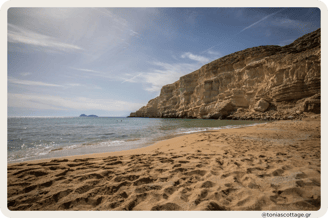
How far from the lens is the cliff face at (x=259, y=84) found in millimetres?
20828

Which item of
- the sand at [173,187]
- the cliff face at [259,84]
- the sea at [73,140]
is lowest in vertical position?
the sea at [73,140]

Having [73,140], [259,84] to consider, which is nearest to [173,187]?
[73,140]

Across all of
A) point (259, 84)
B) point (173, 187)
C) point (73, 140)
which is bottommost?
point (73, 140)

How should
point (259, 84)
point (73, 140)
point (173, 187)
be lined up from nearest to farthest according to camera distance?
point (173, 187), point (73, 140), point (259, 84)

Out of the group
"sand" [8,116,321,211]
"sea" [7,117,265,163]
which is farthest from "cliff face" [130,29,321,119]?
"sand" [8,116,321,211]

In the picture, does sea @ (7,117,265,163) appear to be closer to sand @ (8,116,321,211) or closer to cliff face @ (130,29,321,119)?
sand @ (8,116,321,211)

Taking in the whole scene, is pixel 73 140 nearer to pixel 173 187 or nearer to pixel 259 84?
pixel 173 187

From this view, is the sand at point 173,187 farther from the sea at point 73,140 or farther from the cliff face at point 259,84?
the cliff face at point 259,84

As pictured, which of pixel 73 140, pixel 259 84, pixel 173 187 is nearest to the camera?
pixel 173 187

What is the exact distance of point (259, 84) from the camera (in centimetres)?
2838

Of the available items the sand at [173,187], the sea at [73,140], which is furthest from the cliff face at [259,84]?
the sand at [173,187]

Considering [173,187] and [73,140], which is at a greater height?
[173,187]

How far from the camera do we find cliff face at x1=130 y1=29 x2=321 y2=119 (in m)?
20.8

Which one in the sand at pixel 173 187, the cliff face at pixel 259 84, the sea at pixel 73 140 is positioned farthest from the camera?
the cliff face at pixel 259 84
